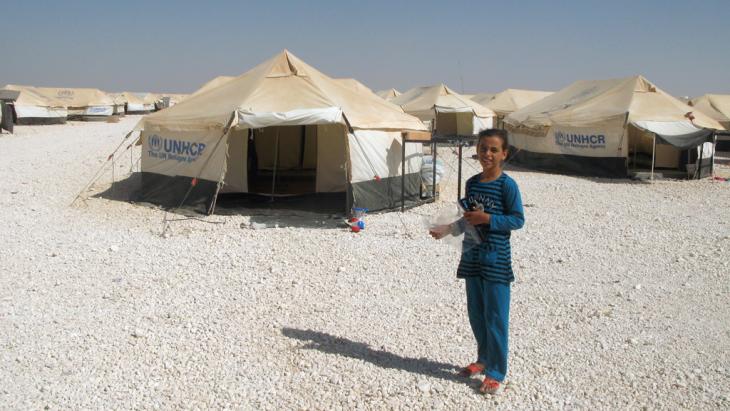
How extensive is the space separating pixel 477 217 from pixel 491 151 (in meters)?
0.44

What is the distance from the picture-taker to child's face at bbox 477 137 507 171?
389 centimetres

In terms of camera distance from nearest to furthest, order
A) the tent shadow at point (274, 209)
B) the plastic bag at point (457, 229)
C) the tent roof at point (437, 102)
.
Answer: the plastic bag at point (457, 229)
the tent shadow at point (274, 209)
the tent roof at point (437, 102)

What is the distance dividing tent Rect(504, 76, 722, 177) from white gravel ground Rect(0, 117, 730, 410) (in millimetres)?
6355

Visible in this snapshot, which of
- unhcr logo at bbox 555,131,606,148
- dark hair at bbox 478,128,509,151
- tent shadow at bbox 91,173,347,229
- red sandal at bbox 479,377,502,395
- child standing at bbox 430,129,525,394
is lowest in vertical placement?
red sandal at bbox 479,377,502,395

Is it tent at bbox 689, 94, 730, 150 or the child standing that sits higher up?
tent at bbox 689, 94, 730, 150

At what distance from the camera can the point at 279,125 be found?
32.6 ft

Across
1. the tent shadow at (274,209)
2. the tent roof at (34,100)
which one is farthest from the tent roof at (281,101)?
the tent roof at (34,100)

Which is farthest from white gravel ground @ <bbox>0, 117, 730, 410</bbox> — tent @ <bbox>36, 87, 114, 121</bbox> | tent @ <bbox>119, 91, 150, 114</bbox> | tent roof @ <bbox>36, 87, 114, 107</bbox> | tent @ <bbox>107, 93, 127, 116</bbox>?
tent @ <bbox>119, 91, 150, 114</bbox>

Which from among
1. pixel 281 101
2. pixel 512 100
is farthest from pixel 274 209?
pixel 512 100

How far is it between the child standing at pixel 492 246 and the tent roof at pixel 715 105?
1025 inches

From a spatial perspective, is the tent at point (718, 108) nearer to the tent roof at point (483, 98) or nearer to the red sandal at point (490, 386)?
the tent roof at point (483, 98)

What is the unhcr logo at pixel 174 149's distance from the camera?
413 inches

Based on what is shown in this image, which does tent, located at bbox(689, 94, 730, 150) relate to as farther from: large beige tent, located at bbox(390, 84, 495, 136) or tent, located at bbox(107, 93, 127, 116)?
tent, located at bbox(107, 93, 127, 116)

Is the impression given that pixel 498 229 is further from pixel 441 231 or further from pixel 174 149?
pixel 174 149
